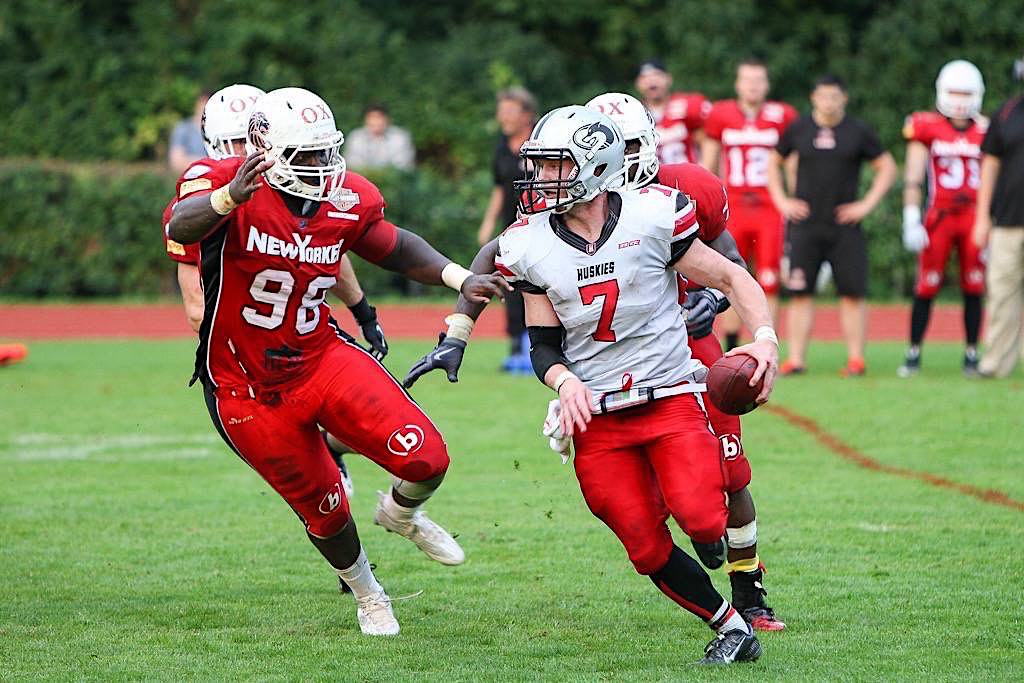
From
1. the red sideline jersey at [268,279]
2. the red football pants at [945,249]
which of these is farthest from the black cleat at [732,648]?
the red football pants at [945,249]

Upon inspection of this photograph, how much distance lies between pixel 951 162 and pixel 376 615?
296 inches

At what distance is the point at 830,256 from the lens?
11609 millimetres

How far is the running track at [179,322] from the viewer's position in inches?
604

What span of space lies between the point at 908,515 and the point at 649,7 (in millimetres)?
16633

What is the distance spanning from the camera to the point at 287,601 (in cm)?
579

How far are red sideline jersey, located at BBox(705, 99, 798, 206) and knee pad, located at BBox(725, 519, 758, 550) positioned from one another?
6.57m

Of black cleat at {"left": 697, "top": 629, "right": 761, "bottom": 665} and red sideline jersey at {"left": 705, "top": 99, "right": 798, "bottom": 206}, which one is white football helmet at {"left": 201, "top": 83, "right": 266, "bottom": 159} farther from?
red sideline jersey at {"left": 705, "top": 99, "right": 798, "bottom": 206}

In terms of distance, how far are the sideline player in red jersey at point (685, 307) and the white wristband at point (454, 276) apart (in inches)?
5.3

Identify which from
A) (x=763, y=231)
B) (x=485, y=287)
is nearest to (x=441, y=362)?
(x=485, y=287)

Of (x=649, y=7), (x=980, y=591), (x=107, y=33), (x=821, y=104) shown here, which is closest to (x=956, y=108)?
(x=821, y=104)

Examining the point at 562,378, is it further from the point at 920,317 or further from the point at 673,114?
the point at 920,317

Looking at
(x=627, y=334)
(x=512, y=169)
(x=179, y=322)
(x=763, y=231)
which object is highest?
(x=627, y=334)

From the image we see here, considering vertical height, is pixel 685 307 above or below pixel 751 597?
above

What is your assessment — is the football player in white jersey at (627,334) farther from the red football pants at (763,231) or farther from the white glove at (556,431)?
the red football pants at (763,231)
